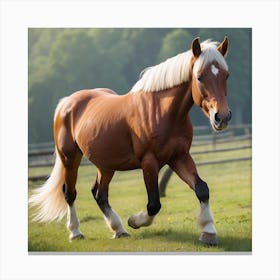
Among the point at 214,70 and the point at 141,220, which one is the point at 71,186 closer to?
the point at 141,220

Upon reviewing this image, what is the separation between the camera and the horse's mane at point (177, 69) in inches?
209

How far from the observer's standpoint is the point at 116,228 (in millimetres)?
6469

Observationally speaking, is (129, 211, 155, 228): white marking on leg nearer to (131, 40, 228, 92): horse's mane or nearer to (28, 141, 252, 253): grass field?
(28, 141, 252, 253): grass field

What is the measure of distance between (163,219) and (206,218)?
125 centimetres

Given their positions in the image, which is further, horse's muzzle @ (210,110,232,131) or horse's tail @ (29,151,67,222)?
horse's tail @ (29,151,67,222)

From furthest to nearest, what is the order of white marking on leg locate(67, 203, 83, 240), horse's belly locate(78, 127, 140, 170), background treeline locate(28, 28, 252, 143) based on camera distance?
1. background treeline locate(28, 28, 252, 143)
2. white marking on leg locate(67, 203, 83, 240)
3. horse's belly locate(78, 127, 140, 170)

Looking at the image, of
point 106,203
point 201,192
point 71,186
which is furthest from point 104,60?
point 201,192

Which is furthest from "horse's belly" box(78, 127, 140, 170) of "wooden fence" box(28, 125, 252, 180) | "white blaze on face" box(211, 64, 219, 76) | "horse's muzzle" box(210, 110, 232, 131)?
"wooden fence" box(28, 125, 252, 180)

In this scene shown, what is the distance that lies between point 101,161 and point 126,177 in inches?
51.7

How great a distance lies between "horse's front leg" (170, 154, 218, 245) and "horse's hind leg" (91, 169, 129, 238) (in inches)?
43.1

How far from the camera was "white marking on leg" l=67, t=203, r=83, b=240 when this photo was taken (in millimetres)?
6645
